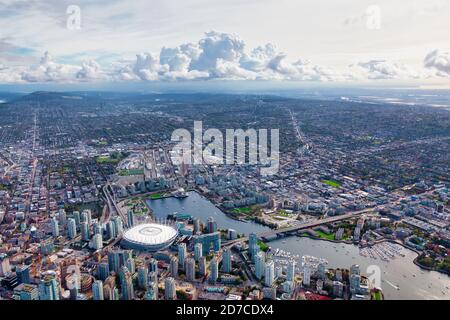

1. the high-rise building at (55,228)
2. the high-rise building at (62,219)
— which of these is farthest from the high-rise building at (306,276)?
the high-rise building at (62,219)

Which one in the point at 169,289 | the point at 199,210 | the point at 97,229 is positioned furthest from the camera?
the point at 199,210

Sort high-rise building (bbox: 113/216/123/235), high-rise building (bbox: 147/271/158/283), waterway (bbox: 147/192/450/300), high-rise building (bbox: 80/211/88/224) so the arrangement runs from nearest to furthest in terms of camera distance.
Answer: high-rise building (bbox: 147/271/158/283), waterway (bbox: 147/192/450/300), high-rise building (bbox: 113/216/123/235), high-rise building (bbox: 80/211/88/224)

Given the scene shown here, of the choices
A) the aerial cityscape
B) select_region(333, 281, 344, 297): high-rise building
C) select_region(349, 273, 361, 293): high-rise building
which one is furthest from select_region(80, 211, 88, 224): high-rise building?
select_region(349, 273, 361, 293): high-rise building

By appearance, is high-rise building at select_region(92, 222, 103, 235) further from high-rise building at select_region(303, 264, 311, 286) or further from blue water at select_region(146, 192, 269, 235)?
high-rise building at select_region(303, 264, 311, 286)

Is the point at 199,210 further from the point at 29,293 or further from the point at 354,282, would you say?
the point at 29,293

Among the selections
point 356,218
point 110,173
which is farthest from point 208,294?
point 110,173

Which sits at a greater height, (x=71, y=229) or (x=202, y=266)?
(x=71, y=229)

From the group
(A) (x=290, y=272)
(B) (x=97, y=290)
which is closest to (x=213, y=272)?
(A) (x=290, y=272)
